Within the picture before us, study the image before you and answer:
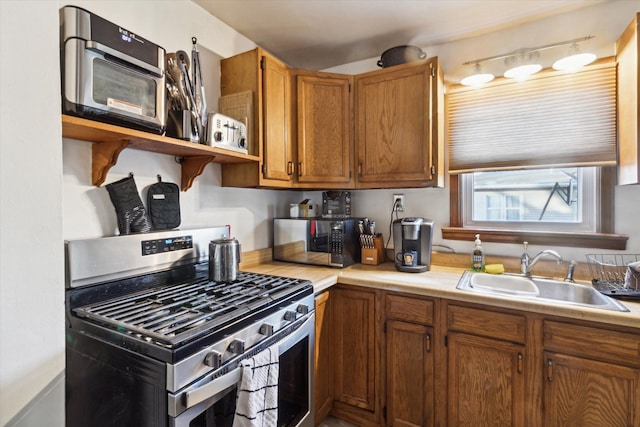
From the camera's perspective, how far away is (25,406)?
77cm

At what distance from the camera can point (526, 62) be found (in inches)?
73.4

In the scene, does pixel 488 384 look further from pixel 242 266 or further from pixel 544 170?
pixel 242 266

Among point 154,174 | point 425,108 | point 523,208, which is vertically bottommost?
point 523,208

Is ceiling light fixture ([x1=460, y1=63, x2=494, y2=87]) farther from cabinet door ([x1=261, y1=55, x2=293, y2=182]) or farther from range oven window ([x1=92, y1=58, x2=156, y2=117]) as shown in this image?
range oven window ([x1=92, y1=58, x2=156, y2=117])

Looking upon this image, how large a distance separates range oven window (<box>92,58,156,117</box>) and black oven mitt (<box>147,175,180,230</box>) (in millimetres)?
430

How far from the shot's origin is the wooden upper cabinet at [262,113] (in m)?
1.84

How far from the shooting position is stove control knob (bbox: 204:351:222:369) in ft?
3.14

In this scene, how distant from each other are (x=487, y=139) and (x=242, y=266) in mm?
1835

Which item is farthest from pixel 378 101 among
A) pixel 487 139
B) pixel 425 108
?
pixel 487 139

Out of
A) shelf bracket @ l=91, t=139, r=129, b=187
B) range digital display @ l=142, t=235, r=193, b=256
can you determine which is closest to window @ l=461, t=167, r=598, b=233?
range digital display @ l=142, t=235, r=193, b=256

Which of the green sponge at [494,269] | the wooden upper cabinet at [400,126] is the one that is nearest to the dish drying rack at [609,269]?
the green sponge at [494,269]

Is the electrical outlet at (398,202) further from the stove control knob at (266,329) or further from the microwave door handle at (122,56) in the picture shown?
the microwave door handle at (122,56)

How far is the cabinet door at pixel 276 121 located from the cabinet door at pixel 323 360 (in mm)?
821

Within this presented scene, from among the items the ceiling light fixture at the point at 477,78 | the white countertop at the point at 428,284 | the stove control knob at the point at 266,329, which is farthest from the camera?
the ceiling light fixture at the point at 477,78
